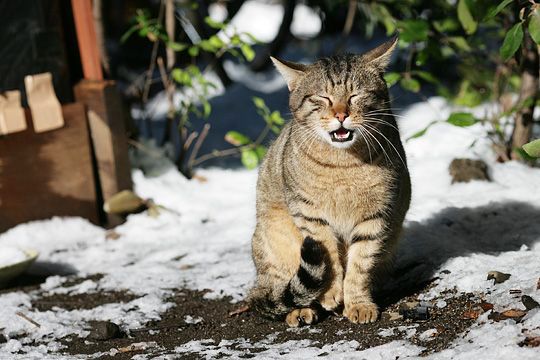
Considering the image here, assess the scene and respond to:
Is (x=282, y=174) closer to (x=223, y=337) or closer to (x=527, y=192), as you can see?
(x=223, y=337)

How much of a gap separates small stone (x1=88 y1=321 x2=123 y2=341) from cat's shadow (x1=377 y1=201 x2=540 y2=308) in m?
1.21

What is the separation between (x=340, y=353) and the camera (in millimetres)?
2811

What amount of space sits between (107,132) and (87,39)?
0.64m

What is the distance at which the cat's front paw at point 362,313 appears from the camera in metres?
3.16

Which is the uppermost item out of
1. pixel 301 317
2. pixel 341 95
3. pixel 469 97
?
pixel 341 95

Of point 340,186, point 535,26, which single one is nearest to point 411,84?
point 535,26

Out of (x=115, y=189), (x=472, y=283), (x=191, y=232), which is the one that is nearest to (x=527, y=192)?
(x=472, y=283)

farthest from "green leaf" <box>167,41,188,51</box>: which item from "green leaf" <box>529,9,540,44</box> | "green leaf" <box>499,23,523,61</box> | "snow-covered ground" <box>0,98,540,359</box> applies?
"green leaf" <box>529,9,540,44</box>

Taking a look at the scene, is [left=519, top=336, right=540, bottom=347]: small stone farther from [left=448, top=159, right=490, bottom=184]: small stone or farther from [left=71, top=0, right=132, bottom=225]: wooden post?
[left=71, top=0, right=132, bottom=225]: wooden post

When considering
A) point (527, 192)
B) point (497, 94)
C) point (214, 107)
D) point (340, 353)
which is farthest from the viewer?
point (214, 107)

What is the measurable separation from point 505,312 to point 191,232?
2.52 metres

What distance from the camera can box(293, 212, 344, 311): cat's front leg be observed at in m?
3.24

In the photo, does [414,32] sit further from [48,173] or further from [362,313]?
[48,173]

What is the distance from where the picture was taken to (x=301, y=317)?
3260 mm
